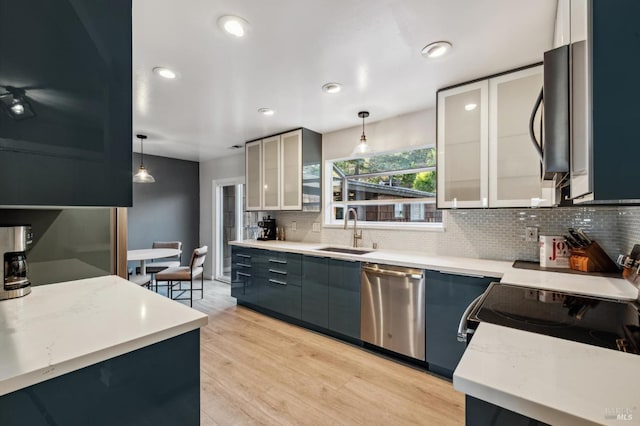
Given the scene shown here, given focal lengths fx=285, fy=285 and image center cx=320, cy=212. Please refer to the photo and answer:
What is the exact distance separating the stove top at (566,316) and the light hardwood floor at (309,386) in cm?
104

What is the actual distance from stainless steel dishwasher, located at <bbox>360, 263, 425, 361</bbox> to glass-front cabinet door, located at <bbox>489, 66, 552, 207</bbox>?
914 mm

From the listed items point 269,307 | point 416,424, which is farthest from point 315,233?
point 416,424

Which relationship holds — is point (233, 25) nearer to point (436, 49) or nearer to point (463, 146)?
point (436, 49)

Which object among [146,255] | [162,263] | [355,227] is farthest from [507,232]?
[162,263]

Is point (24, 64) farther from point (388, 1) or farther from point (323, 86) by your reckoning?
point (323, 86)

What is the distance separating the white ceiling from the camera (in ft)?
5.05

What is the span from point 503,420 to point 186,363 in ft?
3.36

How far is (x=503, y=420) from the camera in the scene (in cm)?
66

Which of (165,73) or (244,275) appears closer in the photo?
(165,73)

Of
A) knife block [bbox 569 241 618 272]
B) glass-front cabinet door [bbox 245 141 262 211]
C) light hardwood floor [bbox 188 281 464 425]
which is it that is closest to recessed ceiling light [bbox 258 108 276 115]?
glass-front cabinet door [bbox 245 141 262 211]

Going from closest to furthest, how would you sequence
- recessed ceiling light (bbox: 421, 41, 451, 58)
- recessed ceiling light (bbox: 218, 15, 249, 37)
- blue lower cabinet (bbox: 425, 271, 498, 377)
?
recessed ceiling light (bbox: 218, 15, 249, 37) → recessed ceiling light (bbox: 421, 41, 451, 58) → blue lower cabinet (bbox: 425, 271, 498, 377)

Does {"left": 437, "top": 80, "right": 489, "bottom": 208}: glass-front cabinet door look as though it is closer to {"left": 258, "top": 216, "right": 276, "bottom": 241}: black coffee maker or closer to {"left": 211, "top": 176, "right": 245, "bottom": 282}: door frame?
{"left": 258, "top": 216, "right": 276, "bottom": 241}: black coffee maker

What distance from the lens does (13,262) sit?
126cm

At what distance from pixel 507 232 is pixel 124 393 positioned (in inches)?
109
